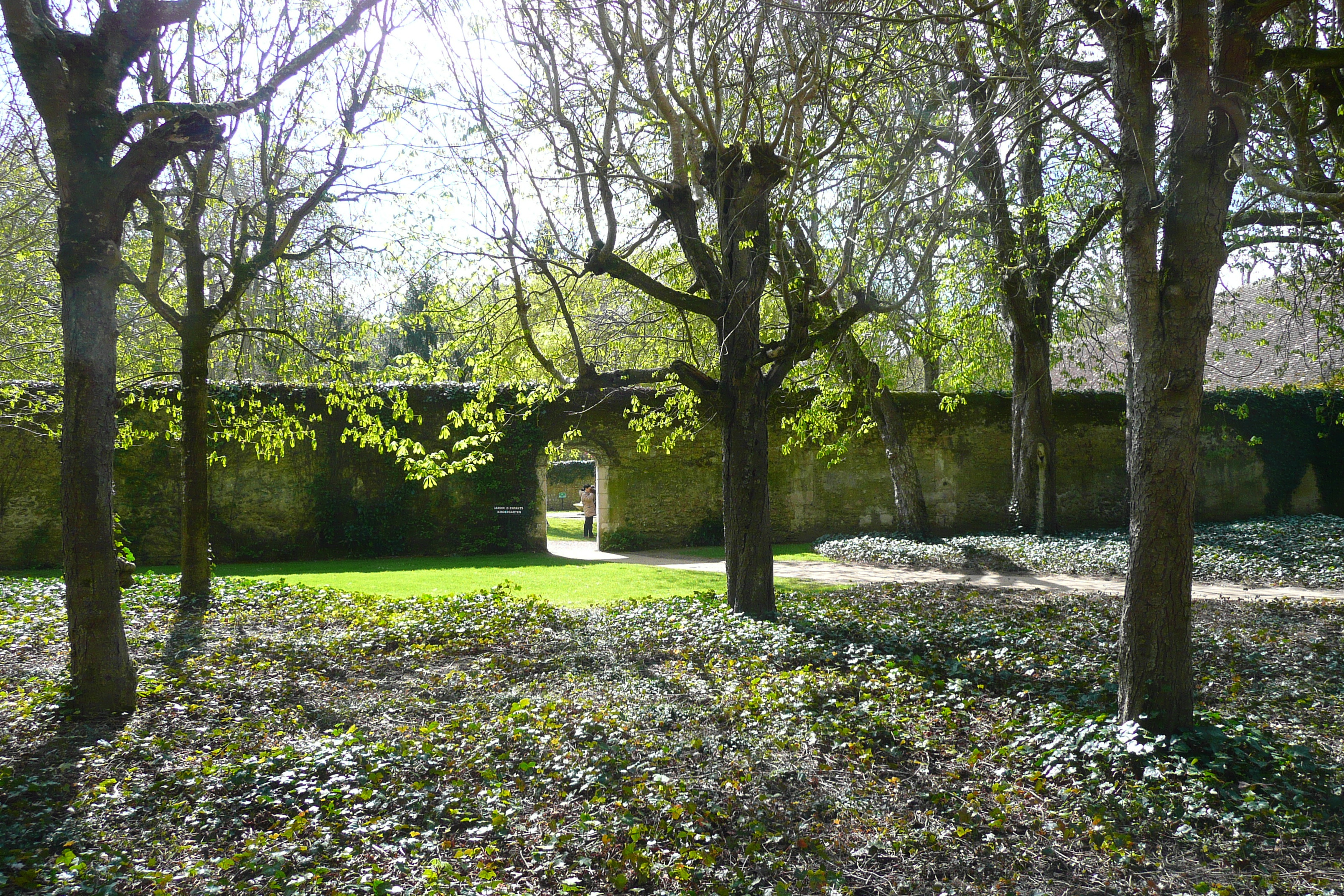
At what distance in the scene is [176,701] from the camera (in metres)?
5.04

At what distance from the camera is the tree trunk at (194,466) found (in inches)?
331

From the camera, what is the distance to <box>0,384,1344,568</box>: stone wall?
14.0 meters

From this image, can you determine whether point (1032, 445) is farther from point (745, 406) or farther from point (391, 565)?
point (391, 565)

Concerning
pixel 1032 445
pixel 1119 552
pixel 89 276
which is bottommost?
pixel 1119 552

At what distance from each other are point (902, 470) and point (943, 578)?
12.6ft

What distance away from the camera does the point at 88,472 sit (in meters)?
4.75

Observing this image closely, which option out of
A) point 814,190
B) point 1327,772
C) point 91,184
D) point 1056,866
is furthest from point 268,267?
point 1327,772

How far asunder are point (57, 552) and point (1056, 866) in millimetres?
15825

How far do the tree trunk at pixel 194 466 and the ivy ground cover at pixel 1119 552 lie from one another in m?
10.1

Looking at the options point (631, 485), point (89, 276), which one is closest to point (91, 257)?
point (89, 276)

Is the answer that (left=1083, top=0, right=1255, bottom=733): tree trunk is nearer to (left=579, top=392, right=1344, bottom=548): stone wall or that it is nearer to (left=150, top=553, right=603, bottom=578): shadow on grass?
(left=150, top=553, right=603, bottom=578): shadow on grass

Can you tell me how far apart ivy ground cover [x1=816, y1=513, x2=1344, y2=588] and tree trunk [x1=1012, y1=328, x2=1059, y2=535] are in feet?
1.63

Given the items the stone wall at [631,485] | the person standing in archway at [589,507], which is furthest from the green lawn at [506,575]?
the person standing in archway at [589,507]

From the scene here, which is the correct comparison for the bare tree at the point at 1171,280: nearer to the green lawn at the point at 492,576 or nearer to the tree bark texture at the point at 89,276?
the tree bark texture at the point at 89,276
